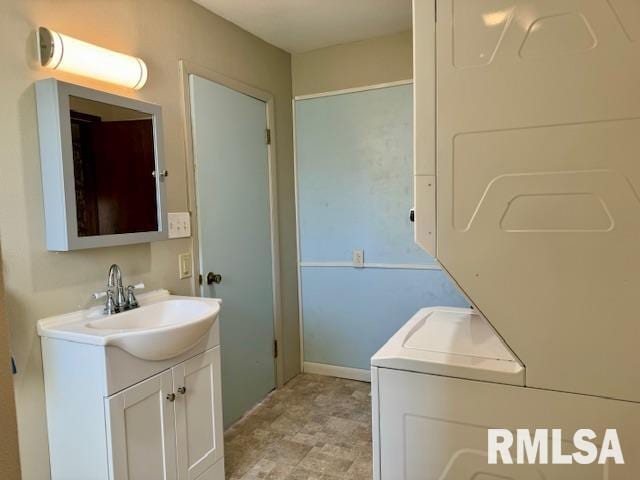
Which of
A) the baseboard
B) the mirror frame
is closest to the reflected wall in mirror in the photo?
the mirror frame

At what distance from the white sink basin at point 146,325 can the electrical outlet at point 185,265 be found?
0.24 metres

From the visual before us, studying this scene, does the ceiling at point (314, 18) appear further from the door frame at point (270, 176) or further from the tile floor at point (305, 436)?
the tile floor at point (305, 436)

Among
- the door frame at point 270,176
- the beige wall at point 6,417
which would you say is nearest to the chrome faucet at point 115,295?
the door frame at point 270,176

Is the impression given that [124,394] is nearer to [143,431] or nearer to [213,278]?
[143,431]

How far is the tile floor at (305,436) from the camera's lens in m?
2.16

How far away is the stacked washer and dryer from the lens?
3.10 feet

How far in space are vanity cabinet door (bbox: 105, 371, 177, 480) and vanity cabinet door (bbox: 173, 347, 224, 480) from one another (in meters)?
0.04

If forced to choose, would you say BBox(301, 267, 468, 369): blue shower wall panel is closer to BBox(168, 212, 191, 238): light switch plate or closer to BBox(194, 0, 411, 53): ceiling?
BBox(168, 212, 191, 238): light switch plate

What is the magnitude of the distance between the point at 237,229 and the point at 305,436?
125 centimetres

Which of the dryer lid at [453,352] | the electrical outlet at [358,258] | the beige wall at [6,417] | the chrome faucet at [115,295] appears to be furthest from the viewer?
the electrical outlet at [358,258]

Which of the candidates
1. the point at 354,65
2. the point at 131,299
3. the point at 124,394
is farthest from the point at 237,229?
the point at 354,65

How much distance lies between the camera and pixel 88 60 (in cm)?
165

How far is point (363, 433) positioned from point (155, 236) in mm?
1570

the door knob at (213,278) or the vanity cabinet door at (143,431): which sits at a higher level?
the door knob at (213,278)
